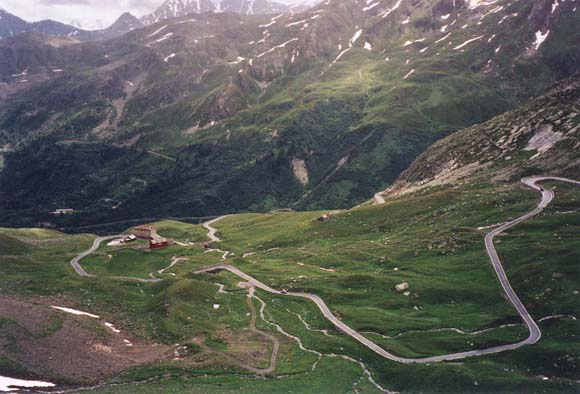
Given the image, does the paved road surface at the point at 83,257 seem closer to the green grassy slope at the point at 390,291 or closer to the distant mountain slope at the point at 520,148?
the green grassy slope at the point at 390,291

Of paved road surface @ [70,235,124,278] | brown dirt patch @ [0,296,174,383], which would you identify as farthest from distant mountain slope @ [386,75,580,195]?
brown dirt patch @ [0,296,174,383]

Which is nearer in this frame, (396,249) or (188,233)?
(396,249)

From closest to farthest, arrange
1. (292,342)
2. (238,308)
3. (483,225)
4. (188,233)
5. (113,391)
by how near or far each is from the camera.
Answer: (113,391) → (292,342) → (238,308) → (483,225) → (188,233)

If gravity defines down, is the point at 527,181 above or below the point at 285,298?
above

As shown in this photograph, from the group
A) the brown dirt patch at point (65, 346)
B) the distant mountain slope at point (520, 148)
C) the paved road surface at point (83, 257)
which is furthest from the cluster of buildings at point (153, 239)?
the distant mountain slope at point (520, 148)

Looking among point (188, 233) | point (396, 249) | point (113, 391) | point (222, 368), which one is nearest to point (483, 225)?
point (396, 249)

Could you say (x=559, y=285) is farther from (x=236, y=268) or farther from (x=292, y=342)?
(x=236, y=268)

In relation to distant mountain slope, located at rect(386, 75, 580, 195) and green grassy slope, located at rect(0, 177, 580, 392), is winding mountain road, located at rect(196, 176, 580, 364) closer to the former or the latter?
green grassy slope, located at rect(0, 177, 580, 392)
